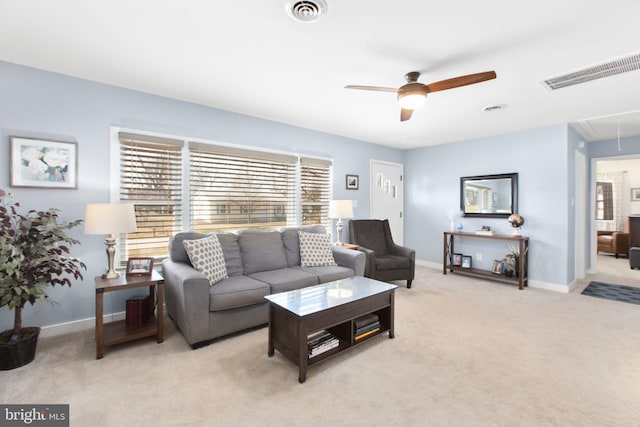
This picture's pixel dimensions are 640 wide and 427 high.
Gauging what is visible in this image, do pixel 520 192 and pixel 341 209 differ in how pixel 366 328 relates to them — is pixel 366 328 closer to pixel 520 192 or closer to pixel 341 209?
pixel 341 209

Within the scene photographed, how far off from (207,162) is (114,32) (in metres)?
1.60

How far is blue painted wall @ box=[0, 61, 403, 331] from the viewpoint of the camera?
247 cm

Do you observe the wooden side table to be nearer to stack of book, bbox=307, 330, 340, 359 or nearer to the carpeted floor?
stack of book, bbox=307, 330, 340, 359

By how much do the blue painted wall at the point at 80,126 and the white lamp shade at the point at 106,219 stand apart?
478 mm

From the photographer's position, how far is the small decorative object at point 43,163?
2.46 m

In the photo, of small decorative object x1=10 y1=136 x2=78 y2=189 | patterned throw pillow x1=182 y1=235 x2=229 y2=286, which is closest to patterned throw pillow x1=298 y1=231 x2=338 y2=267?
patterned throw pillow x1=182 y1=235 x2=229 y2=286

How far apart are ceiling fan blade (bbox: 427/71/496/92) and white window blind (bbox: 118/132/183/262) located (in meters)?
2.67

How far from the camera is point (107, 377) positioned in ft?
6.61

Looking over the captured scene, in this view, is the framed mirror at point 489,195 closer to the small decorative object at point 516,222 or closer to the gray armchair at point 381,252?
the small decorative object at point 516,222

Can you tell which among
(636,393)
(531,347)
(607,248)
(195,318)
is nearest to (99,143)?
(195,318)

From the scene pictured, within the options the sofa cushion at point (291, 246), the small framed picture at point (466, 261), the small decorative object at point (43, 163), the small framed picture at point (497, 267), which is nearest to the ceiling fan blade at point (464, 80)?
the sofa cushion at point (291, 246)

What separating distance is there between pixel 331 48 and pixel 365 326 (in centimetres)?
223

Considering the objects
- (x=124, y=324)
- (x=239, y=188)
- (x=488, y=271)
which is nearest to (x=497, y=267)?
(x=488, y=271)

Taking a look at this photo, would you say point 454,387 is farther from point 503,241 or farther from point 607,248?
point 607,248
